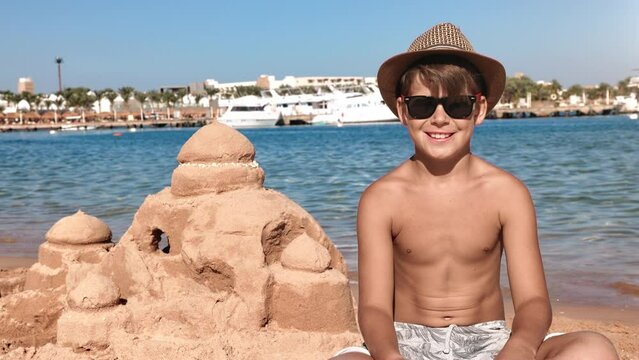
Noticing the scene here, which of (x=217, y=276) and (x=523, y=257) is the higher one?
(x=523, y=257)

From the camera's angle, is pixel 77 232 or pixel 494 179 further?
pixel 77 232

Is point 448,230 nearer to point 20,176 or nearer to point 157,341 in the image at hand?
point 157,341

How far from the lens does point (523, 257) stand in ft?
8.66

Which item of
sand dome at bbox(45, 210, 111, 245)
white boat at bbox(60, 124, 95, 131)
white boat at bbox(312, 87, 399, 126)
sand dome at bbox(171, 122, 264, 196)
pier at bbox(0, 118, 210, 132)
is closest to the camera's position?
sand dome at bbox(171, 122, 264, 196)

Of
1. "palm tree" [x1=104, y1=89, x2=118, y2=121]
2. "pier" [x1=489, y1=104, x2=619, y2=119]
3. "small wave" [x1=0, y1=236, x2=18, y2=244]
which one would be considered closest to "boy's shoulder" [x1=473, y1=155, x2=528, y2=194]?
"small wave" [x1=0, y1=236, x2=18, y2=244]

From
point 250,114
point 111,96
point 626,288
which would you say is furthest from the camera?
point 111,96

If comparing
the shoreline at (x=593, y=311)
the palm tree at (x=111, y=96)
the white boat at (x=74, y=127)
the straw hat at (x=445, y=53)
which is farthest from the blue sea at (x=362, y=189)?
the palm tree at (x=111, y=96)

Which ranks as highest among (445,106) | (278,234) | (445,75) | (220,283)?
(445,75)

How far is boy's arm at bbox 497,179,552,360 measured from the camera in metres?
2.58

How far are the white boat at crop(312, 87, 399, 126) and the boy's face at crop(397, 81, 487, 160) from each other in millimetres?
65080

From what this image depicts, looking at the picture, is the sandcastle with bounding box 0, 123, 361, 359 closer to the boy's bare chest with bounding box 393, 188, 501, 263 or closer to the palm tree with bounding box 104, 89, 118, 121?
the boy's bare chest with bounding box 393, 188, 501, 263

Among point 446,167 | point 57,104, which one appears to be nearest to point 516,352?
point 446,167

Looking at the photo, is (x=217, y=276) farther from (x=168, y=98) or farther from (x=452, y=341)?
(x=168, y=98)

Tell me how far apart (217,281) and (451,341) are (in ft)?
7.52
